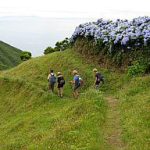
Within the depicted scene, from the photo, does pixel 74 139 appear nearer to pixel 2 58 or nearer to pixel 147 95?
pixel 147 95

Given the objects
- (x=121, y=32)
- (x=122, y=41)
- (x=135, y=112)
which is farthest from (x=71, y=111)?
(x=121, y=32)

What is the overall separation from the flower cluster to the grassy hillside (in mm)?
2489

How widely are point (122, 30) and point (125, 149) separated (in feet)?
54.9

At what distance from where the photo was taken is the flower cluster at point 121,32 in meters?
25.6

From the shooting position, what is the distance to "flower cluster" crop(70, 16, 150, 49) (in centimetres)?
2559

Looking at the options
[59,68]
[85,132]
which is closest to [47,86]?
[59,68]

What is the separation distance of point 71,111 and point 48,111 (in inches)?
154

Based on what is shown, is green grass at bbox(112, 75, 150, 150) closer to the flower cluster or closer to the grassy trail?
the grassy trail

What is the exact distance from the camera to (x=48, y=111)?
22.7 m

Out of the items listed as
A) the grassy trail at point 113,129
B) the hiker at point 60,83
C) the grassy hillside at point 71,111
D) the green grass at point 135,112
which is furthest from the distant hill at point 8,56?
the grassy trail at point 113,129

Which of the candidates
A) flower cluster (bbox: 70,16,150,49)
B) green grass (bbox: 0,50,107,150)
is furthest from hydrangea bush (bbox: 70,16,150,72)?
green grass (bbox: 0,50,107,150)

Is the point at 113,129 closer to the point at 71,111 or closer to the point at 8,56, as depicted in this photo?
the point at 71,111

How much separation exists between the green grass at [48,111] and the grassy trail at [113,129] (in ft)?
0.97

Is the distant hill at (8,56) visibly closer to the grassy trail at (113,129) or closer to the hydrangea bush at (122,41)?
the hydrangea bush at (122,41)
